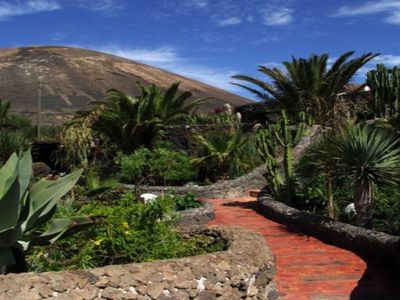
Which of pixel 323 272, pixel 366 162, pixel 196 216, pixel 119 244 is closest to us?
pixel 119 244

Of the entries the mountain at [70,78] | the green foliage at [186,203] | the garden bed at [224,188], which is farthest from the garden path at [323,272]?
the mountain at [70,78]

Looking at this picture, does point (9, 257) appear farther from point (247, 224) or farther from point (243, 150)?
point (243, 150)

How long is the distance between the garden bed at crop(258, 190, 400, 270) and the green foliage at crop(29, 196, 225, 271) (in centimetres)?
228

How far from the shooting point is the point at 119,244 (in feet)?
16.5

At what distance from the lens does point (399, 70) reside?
23469 mm

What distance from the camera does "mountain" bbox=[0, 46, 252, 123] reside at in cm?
8525

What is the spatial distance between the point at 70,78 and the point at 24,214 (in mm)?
98996

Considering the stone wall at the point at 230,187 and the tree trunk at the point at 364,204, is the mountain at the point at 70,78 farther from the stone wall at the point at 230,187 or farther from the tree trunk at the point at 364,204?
the tree trunk at the point at 364,204

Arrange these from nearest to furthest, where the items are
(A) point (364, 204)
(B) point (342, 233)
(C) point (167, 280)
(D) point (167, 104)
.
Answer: (C) point (167, 280), (B) point (342, 233), (A) point (364, 204), (D) point (167, 104)

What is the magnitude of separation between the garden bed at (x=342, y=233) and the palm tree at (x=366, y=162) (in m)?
0.48

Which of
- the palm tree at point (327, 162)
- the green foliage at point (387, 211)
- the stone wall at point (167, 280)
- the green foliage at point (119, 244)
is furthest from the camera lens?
the palm tree at point (327, 162)

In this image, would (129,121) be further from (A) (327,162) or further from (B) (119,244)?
(B) (119,244)

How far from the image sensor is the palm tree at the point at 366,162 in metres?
8.33

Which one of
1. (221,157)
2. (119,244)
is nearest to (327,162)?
(119,244)
